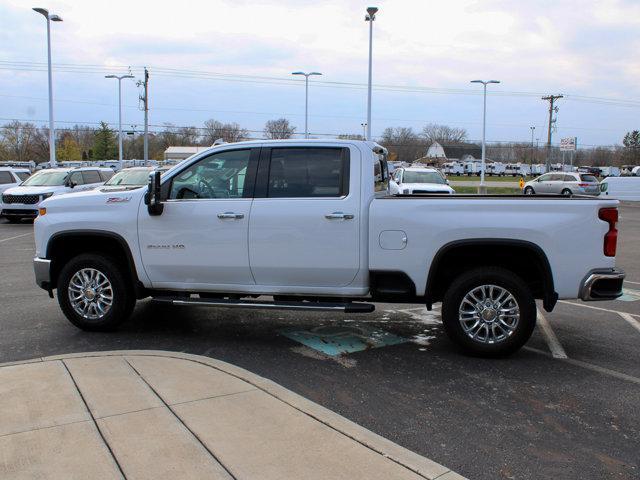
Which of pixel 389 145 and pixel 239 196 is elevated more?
pixel 389 145

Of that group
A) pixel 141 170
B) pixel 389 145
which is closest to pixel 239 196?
pixel 141 170

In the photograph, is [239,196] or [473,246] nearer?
[473,246]

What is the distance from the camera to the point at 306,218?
18.5ft

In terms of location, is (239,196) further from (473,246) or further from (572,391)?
(572,391)

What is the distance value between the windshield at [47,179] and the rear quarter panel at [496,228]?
18.4 meters

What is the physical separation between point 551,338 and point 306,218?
3.04m

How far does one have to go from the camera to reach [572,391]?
188 inches

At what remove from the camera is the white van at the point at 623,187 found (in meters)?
35.8

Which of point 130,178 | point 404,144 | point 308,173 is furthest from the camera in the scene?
point 404,144

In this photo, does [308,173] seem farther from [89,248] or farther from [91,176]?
[91,176]

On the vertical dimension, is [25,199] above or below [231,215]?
below

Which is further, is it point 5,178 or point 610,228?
point 5,178

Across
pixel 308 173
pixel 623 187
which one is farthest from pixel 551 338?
pixel 623 187

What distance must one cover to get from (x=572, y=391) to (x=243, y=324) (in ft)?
12.0
